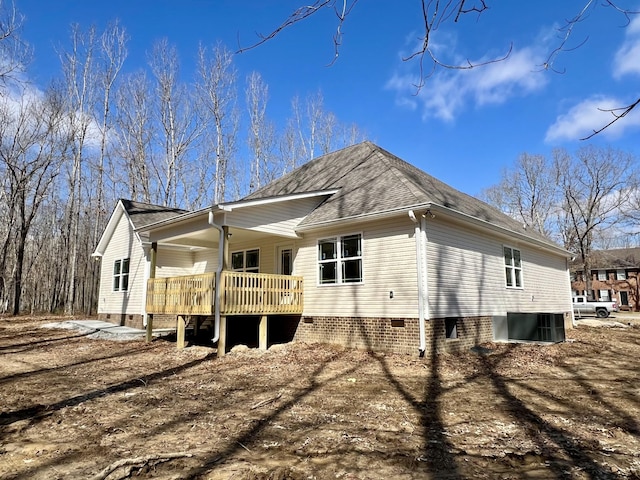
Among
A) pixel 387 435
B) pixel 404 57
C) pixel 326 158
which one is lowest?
pixel 387 435

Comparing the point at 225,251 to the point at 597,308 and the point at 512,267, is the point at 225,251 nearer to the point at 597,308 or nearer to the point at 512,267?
the point at 512,267

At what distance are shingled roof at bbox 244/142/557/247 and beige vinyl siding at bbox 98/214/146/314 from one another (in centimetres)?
559

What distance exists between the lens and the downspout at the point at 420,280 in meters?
9.59

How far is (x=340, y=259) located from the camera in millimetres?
11430

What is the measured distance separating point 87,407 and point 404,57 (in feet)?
19.3

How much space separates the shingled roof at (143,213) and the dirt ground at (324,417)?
324 inches

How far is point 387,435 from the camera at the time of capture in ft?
15.1

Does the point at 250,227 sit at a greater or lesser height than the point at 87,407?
greater

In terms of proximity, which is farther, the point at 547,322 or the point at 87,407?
the point at 547,322

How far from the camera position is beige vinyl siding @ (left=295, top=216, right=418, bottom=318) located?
398 inches

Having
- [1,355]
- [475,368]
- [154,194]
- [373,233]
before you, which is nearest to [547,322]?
[475,368]

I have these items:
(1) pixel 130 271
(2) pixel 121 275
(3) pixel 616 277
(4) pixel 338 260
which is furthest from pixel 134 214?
(3) pixel 616 277

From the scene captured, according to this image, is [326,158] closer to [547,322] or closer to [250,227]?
[250,227]

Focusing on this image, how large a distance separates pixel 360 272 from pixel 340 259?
72 centimetres
